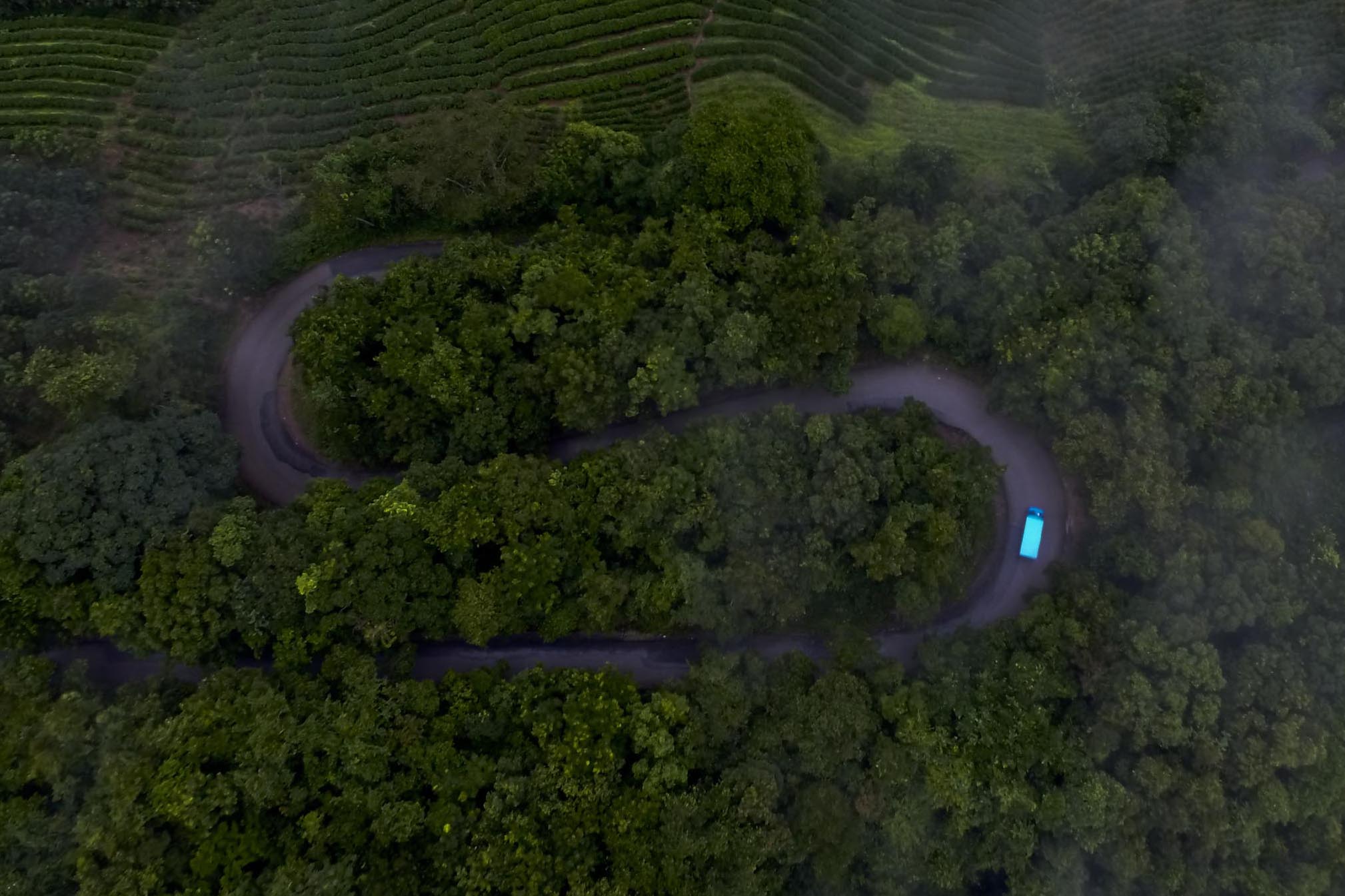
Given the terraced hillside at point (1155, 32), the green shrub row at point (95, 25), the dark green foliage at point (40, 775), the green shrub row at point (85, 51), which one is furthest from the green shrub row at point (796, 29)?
the dark green foliage at point (40, 775)

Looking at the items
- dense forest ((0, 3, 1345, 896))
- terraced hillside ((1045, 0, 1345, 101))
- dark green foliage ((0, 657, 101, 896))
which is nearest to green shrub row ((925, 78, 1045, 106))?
terraced hillside ((1045, 0, 1345, 101))

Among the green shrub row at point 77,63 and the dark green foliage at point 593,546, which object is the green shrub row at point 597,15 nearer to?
the green shrub row at point 77,63

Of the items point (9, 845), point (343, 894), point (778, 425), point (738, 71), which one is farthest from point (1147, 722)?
point (9, 845)

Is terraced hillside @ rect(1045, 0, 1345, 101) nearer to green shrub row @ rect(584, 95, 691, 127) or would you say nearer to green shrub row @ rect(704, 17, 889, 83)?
green shrub row @ rect(704, 17, 889, 83)

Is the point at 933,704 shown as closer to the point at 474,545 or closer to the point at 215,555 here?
the point at 474,545

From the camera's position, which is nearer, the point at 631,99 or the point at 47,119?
the point at 47,119

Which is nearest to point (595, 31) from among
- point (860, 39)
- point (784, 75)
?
point (784, 75)

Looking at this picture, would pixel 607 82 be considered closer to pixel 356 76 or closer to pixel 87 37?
pixel 356 76
